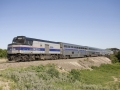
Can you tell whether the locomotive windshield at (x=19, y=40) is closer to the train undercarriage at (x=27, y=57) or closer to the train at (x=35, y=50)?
the train at (x=35, y=50)

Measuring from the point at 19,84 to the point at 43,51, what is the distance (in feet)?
62.1

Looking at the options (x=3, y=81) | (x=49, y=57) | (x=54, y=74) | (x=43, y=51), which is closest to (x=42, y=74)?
(x=54, y=74)

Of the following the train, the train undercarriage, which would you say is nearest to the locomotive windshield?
the train

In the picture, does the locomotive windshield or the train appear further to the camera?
the locomotive windshield

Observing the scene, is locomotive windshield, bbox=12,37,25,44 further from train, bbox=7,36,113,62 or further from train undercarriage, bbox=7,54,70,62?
train undercarriage, bbox=7,54,70,62

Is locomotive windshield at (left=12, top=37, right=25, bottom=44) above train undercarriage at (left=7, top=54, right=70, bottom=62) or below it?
above

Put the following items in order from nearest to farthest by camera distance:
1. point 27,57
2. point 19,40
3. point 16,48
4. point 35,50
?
1. point 16,48
2. point 19,40
3. point 27,57
4. point 35,50

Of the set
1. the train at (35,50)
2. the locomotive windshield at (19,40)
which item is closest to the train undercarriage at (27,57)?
the train at (35,50)

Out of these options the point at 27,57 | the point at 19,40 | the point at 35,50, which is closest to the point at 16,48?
the point at 19,40

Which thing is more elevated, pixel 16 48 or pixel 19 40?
pixel 19 40

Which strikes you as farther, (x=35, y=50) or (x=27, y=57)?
(x=35, y=50)

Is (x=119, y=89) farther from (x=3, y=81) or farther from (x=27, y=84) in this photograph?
(x=3, y=81)

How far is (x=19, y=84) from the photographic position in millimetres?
13625

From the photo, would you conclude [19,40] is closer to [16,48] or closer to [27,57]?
[16,48]
